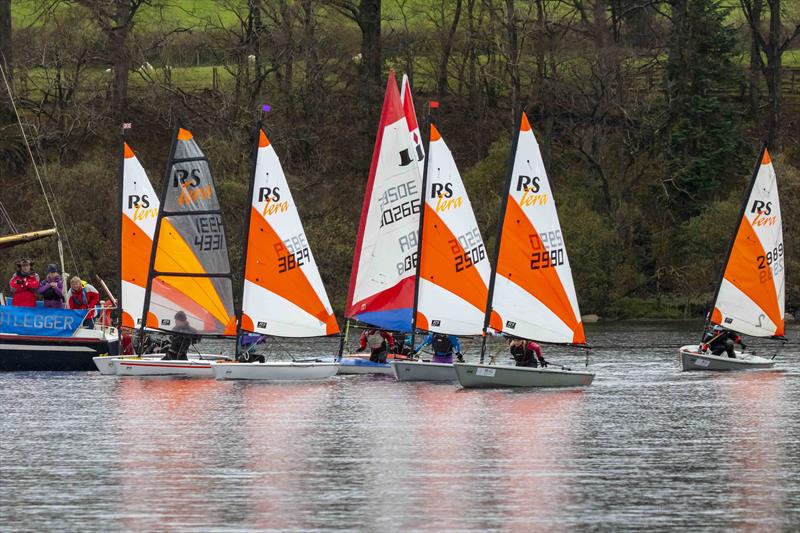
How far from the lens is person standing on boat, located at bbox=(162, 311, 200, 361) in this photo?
41812mm

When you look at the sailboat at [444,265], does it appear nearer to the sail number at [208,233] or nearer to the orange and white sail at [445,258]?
the orange and white sail at [445,258]

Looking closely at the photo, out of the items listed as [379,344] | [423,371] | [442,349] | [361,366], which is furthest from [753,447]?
[361,366]

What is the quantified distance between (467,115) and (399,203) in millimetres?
41082

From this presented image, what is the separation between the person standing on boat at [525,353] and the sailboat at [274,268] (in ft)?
14.8

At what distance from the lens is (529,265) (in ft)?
125

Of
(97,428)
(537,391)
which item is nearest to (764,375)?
(537,391)

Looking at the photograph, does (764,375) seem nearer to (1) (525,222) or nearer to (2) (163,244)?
(1) (525,222)

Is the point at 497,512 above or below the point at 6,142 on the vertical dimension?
below

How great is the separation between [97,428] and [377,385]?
10.7 meters

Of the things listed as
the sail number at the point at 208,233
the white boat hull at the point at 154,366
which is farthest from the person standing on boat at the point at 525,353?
the sail number at the point at 208,233

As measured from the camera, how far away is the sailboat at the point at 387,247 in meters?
43.9

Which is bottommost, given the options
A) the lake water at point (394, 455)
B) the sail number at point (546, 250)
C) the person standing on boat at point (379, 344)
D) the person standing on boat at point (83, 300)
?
the lake water at point (394, 455)

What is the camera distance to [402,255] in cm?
4412

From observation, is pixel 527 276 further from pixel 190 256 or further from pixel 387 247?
pixel 190 256
